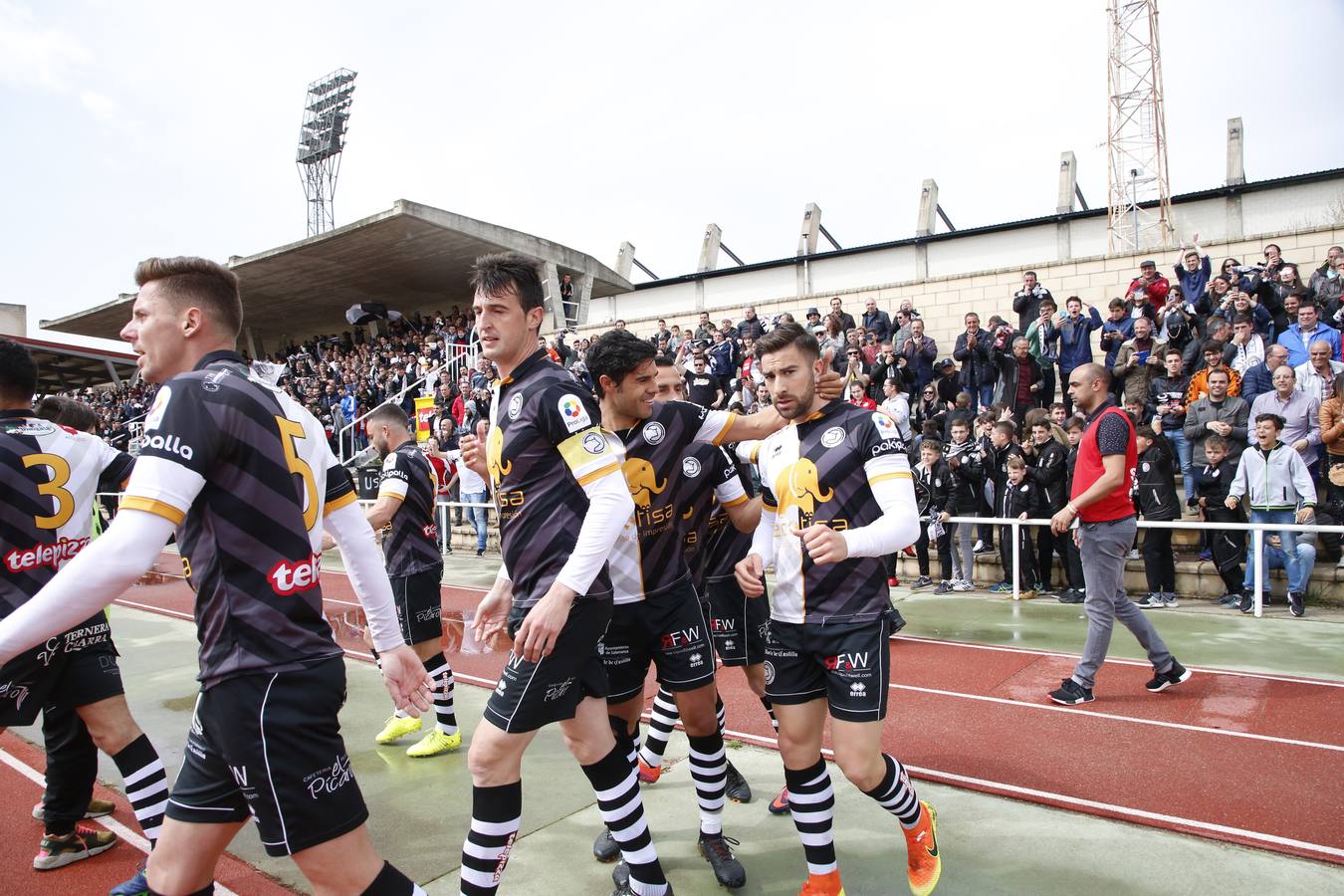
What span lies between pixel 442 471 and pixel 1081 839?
43.4ft

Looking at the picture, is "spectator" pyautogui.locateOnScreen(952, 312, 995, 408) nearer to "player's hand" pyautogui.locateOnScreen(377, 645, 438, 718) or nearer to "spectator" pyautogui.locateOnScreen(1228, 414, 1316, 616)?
"spectator" pyautogui.locateOnScreen(1228, 414, 1316, 616)

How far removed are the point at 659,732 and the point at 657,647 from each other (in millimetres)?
1131

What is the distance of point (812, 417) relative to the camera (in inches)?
130

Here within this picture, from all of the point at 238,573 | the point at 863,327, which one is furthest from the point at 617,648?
the point at 863,327

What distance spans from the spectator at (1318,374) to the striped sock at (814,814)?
8667 millimetres

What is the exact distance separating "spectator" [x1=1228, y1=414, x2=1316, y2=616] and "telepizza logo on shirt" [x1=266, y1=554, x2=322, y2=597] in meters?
8.64

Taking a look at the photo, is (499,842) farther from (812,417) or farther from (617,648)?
(812,417)

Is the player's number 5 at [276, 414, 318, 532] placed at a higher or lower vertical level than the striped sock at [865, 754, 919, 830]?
higher

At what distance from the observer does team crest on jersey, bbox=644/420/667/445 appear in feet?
12.0

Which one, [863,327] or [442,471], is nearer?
[863,327]

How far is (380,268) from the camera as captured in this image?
25109mm

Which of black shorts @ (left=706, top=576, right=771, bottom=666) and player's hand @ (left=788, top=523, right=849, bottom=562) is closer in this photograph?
player's hand @ (left=788, top=523, right=849, bottom=562)

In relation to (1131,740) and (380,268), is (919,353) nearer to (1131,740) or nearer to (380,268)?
(1131,740)

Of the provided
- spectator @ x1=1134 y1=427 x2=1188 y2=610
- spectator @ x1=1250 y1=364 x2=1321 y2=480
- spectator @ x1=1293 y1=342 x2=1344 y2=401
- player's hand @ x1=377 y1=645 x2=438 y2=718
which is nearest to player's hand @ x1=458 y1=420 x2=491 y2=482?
player's hand @ x1=377 y1=645 x2=438 y2=718
